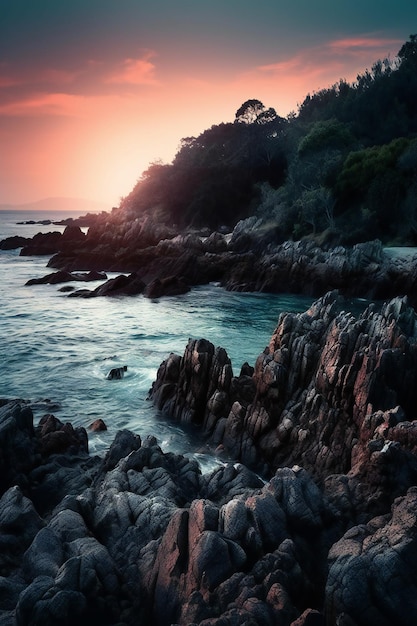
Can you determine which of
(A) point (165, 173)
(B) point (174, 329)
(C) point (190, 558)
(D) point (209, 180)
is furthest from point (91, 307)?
(A) point (165, 173)

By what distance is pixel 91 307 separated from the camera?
42.2 metres

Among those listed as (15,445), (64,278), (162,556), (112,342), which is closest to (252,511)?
(162,556)

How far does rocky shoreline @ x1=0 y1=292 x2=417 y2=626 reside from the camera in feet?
23.2

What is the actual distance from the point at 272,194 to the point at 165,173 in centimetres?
3788

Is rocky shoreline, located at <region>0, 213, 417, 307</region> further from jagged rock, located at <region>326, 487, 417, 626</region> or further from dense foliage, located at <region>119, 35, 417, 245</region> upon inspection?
jagged rock, located at <region>326, 487, 417, 626</region>

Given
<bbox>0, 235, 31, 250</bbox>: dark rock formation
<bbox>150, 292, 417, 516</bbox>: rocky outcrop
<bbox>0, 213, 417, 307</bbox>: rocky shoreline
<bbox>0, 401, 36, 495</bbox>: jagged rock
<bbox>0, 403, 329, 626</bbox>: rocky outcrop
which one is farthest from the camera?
<bbox>0, 235, 31, 250</bbox>: dark rock formation

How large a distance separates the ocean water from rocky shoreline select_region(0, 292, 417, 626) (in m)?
3.37

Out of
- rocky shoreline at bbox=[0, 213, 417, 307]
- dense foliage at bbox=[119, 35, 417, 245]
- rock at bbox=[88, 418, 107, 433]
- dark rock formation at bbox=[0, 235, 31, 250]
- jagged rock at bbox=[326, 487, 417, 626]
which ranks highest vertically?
dense foliage at bbox=[119, 35, 417, 245]

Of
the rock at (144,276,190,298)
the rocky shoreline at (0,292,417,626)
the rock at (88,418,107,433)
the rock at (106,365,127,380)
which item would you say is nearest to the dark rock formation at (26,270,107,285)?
the rock at (144,276,190,298)

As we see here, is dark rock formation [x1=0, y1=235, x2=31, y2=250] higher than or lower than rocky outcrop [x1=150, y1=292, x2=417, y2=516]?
higher

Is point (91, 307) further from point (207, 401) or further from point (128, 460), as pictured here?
point (128, 460)

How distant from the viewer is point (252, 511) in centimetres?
866

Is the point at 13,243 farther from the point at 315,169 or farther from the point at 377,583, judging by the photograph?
the point at 377,583

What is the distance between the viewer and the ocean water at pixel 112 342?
20203mm
